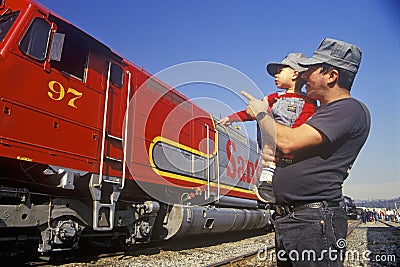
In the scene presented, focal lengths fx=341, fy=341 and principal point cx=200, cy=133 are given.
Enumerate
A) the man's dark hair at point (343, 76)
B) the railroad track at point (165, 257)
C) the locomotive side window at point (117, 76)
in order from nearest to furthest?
the man's dark hair at point (343, 76) < the railroad track at point (165, 257) < the locomotive side window at point (117, 76)

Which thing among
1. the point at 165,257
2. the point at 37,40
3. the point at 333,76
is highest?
the point at 37,40

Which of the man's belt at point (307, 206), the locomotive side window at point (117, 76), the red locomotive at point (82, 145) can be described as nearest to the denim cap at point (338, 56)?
the man's belt at point (307, 206)

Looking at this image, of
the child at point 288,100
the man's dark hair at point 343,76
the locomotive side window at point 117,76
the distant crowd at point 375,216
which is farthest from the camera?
the distant crowd at point 375,216

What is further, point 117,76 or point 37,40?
point 117,76

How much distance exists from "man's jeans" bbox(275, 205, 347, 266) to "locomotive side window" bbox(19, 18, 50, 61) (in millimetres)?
4746

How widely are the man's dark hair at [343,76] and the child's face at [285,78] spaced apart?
0.65m

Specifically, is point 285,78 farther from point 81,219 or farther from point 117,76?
point 117,76

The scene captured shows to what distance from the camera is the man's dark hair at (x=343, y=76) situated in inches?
81.7

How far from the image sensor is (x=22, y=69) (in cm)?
500

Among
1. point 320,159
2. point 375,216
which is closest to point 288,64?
point 320,159

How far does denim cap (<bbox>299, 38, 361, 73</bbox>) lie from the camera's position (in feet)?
6.75

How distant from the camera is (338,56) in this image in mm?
2062

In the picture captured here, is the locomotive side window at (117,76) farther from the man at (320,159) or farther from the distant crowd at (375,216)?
the distant crowd at (375,216)

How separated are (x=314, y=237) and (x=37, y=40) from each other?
5146 mm
